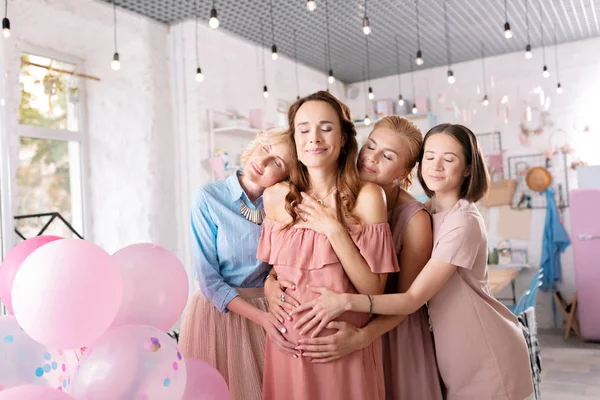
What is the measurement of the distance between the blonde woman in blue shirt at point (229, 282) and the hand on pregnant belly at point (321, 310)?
0.36 meters

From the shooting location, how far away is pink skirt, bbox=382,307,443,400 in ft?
5.47

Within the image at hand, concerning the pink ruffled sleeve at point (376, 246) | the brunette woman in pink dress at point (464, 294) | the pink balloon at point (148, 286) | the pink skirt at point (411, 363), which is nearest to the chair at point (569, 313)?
the brunette woman in pink dress at point (464, 294)

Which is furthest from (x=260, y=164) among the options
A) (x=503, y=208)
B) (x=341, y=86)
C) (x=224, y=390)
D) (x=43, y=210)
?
(x=341, y=86)

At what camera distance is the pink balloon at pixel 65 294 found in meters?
1.41

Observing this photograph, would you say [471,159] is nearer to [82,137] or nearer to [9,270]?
[9,270]

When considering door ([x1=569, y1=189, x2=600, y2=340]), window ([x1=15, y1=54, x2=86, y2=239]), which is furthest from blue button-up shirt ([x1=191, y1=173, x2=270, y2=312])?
door ([x1=569, y1=189, x2=600, y2=340])

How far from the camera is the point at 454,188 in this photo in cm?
170

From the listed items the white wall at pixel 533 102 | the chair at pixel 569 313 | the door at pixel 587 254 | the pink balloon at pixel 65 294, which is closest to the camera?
the pink balloon at pixel 65 294

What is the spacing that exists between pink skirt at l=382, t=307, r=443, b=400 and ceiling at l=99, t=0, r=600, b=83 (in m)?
3.52

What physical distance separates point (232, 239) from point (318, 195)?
0.41 meters

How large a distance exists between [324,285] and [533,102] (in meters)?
5.85

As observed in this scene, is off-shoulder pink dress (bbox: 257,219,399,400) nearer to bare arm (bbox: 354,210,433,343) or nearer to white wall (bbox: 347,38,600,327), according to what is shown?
bare arm (bbox: 354,210,433,343)

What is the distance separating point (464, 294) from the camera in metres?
1.65

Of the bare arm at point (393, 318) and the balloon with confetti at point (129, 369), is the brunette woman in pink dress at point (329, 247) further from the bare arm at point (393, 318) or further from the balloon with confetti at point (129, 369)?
the balloon with confetti at point (129, 369)
